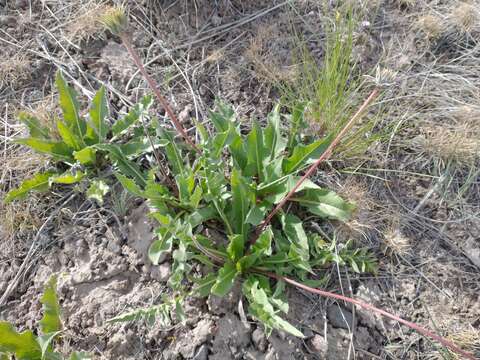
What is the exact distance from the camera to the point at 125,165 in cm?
206

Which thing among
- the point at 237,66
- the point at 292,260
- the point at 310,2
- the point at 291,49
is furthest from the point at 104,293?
the point at 310,2

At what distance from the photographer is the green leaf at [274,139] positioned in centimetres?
209

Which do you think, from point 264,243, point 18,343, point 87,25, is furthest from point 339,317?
point 87,25

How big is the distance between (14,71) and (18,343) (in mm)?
1460

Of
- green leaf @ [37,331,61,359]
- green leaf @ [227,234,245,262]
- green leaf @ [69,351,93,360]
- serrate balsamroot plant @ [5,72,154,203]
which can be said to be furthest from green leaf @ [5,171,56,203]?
green leaf @ [227,234,245,262]

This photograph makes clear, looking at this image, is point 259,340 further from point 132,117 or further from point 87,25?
point 87,25

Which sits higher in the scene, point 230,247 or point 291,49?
point 291,49

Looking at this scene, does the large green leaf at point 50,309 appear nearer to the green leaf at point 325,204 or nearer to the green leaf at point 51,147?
the green leaf at point 51,147

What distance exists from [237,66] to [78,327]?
1.55m

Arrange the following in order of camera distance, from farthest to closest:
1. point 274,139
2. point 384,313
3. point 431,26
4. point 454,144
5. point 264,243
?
point 431,26 → point 454,144 → point 274,139 → point 264,243 → point 384,313

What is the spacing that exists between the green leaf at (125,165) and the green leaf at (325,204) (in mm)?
715

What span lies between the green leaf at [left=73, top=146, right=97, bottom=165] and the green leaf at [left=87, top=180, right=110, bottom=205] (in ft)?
0.37

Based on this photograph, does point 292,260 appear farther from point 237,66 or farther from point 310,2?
point 310,2

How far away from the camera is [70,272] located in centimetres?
198
